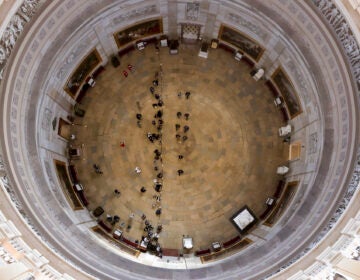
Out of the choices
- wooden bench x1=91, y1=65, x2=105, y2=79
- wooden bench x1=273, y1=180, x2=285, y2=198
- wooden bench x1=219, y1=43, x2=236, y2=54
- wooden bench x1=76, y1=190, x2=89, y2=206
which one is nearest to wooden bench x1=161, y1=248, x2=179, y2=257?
wooden bench x1=76, y1=190, x2=89, y2=206

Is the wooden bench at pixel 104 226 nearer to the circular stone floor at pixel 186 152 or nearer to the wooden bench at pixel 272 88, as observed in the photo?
the circular stone floor at pixel 186 152

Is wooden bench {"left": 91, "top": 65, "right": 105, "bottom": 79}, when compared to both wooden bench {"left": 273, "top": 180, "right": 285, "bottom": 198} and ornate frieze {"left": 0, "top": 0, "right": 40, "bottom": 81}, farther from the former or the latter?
wooden bench {"left": 273, "top": 180, "right": 285, "bottom": 198}

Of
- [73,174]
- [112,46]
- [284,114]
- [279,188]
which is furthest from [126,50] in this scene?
[279,188]

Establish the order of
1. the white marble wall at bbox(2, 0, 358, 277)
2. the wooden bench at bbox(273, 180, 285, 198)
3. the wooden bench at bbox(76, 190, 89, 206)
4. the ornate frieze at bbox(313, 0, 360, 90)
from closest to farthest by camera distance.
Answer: the ornate frieze at bbox(313, 0, 360, 90) → the white marble wall at bbox(2, 0, 358, 277) → the wooden bench at bbox(76, 190, 89, 206) → the wooden bench at bbox(273, 180, 285, 198)

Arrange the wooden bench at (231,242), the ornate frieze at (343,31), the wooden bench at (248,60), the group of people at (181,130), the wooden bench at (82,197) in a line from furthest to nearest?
the wooden bench at (248,60)
the group of people at (181,130)
the wooden bench at (82,197)
the wooden bench at (231,242)
the ornate frieze at (343,31)

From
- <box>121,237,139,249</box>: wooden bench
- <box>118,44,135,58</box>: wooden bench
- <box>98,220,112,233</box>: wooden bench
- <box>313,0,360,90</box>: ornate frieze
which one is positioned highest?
<box>118,44,135,58</box>: wooden bench

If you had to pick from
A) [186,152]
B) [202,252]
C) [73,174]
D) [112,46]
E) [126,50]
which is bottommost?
[202,252]

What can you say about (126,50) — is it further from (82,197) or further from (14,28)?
(82,197)

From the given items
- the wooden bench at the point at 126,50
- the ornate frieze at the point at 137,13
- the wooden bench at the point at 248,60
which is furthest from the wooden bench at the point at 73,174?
the wooden bench at the point at 248,60
